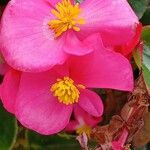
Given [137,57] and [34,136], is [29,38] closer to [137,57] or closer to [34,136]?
[137,57]

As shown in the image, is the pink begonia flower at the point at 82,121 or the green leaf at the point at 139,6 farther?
the green leaf at the point at 139,6

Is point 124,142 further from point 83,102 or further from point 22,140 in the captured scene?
point 22,140

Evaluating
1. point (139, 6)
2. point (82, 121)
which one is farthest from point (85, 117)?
point (139, 6)

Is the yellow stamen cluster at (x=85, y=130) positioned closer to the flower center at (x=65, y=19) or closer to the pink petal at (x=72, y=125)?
the pink petal at (x=72, y=125)

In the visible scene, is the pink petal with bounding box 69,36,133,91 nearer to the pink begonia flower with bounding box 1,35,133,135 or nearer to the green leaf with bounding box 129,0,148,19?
the pink begonia flower with bounding box 1,35,133,135

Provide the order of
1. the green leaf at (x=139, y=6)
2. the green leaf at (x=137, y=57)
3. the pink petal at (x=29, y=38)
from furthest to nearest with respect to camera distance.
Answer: the green leaf at (x=139, y=6), the green leaf at (x=137, y=57), the pink petal at (x=29, y=38)

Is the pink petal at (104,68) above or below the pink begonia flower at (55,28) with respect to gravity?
below

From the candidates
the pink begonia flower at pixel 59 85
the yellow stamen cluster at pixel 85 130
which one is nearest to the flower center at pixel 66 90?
the pink begonia flower at pixel 59 85
